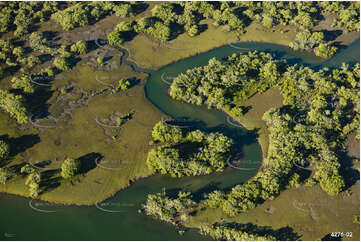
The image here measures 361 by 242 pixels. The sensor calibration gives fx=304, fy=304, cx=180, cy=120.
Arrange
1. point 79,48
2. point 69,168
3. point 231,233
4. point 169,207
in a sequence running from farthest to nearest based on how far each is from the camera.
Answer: point 79,48 → point 69,168 → point 169,207 → point 231,233

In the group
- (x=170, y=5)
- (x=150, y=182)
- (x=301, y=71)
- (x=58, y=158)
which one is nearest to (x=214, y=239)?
(x=150, y=182)

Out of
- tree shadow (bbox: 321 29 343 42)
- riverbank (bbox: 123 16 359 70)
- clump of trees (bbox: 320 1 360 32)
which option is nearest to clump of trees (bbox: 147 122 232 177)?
riverbank (bbox: 123 16 359 70)

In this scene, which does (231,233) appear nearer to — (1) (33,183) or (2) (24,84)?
(1) (33,183)

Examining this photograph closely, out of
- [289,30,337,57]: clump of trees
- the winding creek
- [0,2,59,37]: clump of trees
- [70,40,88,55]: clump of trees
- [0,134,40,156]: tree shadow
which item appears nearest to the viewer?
the winding creek

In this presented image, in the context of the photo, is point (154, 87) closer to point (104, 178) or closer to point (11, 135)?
point (104, 178)

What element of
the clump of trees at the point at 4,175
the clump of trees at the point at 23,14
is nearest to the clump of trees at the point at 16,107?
the clump of trees at the point at 4,175

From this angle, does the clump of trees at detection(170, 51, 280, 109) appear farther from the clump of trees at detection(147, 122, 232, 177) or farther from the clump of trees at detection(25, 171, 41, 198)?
the clump of trees at detection(25, 171, 41, 198)

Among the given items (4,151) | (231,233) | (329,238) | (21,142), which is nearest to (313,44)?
(329,238)
